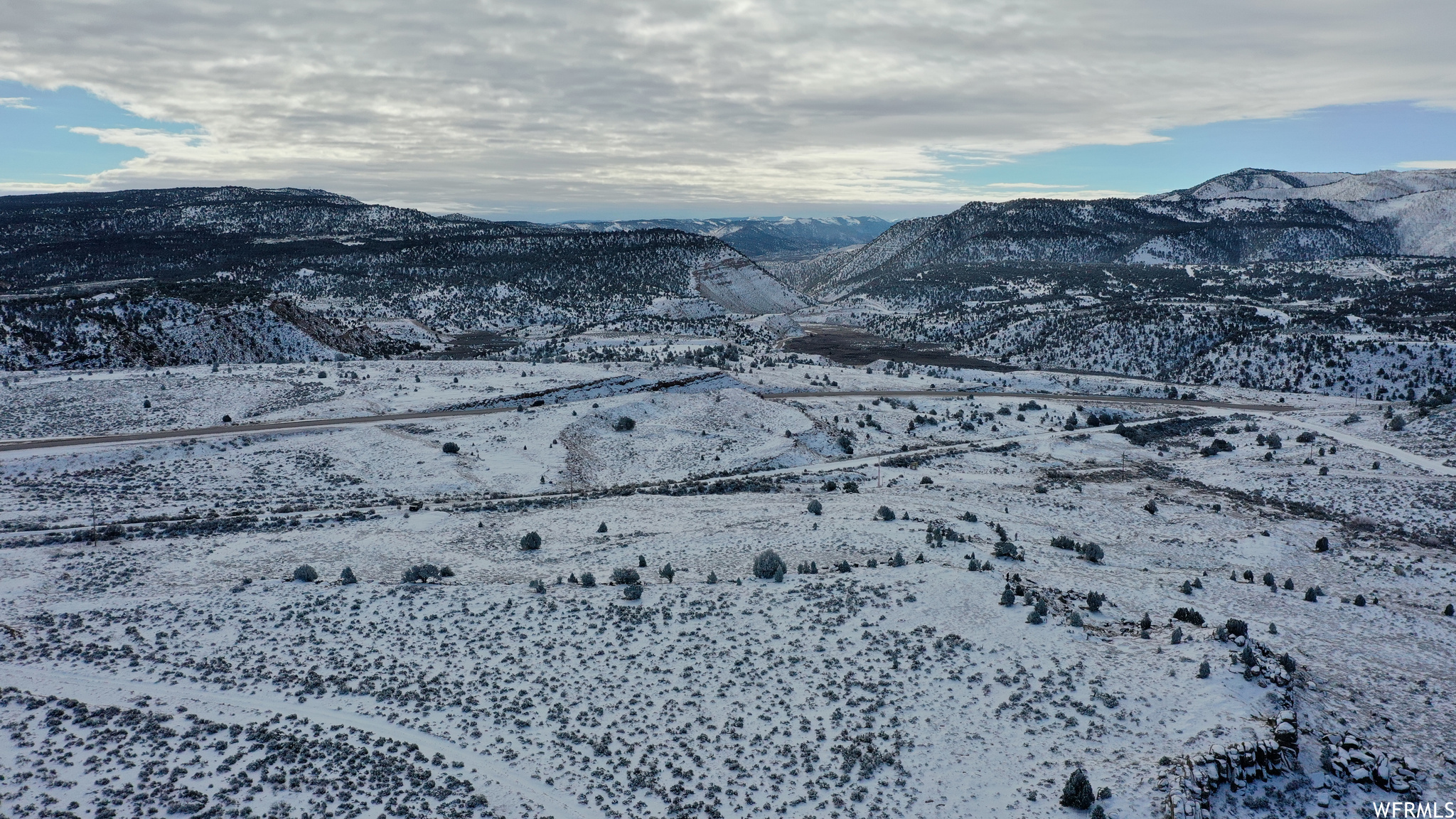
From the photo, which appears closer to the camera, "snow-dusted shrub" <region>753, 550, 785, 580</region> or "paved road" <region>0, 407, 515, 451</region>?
"snow-dusted shrub" <region>753, 550, 785, 580</region>

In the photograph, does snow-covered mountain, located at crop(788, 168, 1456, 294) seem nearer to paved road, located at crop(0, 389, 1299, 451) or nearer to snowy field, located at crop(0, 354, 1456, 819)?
paved road, located at crop(0, 389, 1299, 451)

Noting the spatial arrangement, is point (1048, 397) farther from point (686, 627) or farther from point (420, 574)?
point (420, 574)

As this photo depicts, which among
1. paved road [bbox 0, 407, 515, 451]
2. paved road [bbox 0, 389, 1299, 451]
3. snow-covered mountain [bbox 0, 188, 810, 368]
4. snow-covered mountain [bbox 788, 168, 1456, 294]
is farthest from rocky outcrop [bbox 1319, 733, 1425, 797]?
snow-covered mountain [bbox 788, 168, 1456, 294]

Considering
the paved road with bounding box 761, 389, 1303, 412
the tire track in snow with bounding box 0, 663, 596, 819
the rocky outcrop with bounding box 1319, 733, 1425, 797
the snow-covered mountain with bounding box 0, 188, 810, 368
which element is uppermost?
the snow-covered mountain with bounding box 0, 188, 810, 368

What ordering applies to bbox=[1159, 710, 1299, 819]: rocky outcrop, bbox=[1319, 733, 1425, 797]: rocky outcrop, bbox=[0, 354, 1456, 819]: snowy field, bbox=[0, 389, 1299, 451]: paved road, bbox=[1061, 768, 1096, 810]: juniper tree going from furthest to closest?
bbox=[0, 389, 1299, 451]: paved road < bbox=[1319, 733, 1425, 797]: rocky outcrop < bbox=[0, 354, 1456, 819]: snowy field < bbox=[1159, 710, 1299, 819]: rocky outcrop < bbox=[1061, 768, 1096, 810]: juniper tree

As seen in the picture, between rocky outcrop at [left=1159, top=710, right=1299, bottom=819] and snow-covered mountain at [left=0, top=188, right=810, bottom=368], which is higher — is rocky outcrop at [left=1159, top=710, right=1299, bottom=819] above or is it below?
below

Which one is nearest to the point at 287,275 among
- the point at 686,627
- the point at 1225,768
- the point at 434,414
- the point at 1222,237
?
the point at 434,414

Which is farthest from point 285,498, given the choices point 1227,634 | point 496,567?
point 1227,634

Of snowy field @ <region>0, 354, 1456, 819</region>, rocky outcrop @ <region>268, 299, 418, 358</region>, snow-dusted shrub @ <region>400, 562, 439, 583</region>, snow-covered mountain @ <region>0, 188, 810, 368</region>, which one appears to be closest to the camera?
snowy field @ <region>0, 354, 1456, 819</region>
